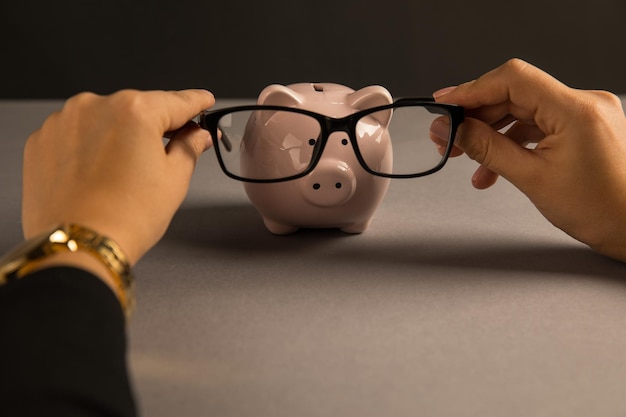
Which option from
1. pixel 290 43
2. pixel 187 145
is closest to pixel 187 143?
pixel 187 145

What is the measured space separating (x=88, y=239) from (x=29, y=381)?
21cm

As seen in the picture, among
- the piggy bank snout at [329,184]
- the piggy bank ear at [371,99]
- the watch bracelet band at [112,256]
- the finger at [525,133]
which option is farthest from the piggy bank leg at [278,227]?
the watch bracelet band at [112,256]

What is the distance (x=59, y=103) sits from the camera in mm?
2693

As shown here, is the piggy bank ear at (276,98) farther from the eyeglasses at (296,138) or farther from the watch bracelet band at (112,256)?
the watch bracelet band at (112,256)

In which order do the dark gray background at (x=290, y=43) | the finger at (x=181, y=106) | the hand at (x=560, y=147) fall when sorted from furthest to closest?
1. the dark gray background at (x=290, y=43)
2. the hand at (x=560, y=147)
3. the finger at (x=181, y=106)

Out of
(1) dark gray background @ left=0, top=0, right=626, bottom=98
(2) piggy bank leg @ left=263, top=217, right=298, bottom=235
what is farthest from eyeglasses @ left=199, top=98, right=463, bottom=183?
(1) dark gray background @ left=0, top=0, right=626, bottom=98

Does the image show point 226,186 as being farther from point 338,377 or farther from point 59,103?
point 59,103

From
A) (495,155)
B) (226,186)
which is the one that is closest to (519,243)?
(495,155)

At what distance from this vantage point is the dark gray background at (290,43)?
3074 millimetres

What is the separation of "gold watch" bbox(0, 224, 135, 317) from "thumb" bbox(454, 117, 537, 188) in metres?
0.61

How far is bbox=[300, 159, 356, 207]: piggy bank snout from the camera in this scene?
132 cm

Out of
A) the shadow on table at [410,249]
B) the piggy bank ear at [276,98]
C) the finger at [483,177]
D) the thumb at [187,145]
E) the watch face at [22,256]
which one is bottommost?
the shadow on table at [410,249]

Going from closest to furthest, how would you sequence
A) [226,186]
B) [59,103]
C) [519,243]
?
1. [519,243]
2. [226,186]
3. [59,103]

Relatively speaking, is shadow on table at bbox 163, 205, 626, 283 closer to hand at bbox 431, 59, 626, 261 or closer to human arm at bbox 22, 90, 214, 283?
hand at bbox 431, 59, 626, 261
